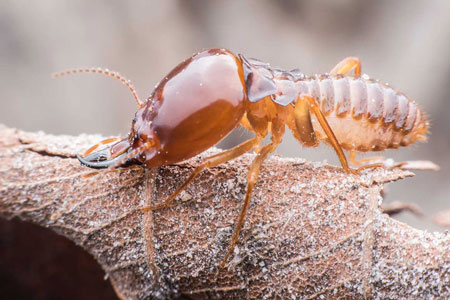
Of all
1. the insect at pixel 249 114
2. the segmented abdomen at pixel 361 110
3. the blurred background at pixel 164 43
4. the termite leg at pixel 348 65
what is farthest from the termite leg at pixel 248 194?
the blurred background at pixel 164 43

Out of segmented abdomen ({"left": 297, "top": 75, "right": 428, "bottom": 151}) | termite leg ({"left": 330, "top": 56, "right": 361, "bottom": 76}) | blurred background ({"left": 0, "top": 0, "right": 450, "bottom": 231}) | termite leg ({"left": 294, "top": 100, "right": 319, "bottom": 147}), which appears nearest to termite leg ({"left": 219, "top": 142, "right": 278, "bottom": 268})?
termite leg ({"left": 294, "top": 100, "right": 319, "bottom": 147})

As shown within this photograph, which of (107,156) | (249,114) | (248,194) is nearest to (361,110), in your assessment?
(249,114)

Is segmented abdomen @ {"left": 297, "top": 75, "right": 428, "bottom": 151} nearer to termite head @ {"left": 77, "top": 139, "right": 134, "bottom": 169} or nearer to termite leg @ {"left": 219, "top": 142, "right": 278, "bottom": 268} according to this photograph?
termite leg @ {"left": 219, "top": 142, "right": 278, "bottom": 268}

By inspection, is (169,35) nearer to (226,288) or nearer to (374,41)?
(374,41)

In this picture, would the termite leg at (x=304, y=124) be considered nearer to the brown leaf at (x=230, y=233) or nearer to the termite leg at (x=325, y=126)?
the termite leg at (x=325, y=126)

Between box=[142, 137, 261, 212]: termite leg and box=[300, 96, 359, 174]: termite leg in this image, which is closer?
box=[142, 137, 261, 212]: termite leg

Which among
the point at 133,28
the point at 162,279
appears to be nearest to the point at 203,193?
the point at 162,279

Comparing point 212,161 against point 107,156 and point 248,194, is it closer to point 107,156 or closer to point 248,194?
point 248,194
